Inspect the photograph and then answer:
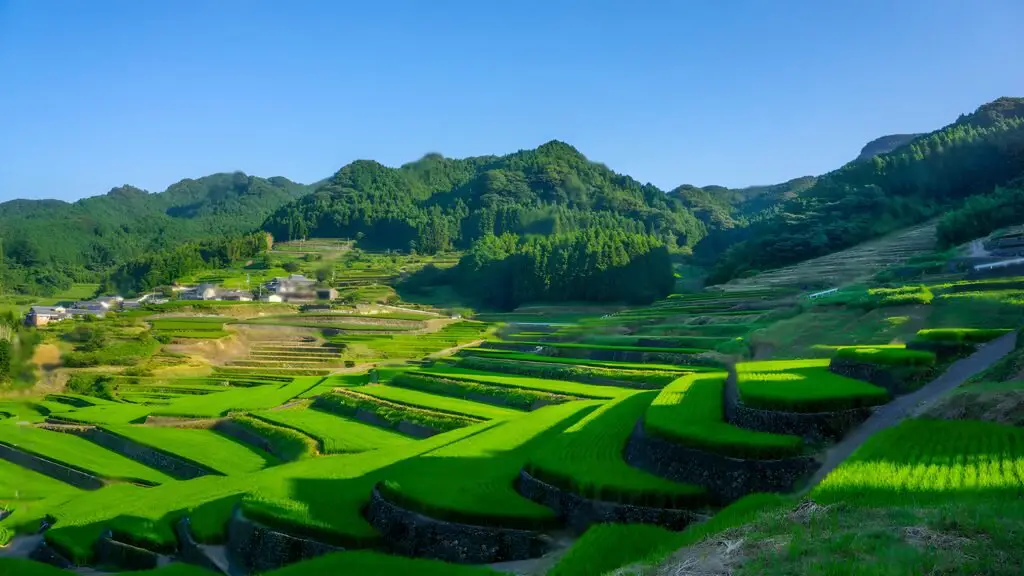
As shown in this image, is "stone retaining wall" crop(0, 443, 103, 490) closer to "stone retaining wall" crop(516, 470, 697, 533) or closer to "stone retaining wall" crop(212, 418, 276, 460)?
"stone retaining wall" crop(212, 418, 276, 460)

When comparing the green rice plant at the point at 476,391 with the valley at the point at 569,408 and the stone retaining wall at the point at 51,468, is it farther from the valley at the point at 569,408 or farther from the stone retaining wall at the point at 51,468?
the stone retaining wall at the point at 51,468

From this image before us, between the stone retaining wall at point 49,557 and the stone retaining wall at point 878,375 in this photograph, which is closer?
the stone retaining wall at point 878,375

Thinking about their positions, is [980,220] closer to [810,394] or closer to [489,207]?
[810,394]

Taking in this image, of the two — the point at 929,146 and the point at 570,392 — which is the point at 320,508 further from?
the point at 929,146

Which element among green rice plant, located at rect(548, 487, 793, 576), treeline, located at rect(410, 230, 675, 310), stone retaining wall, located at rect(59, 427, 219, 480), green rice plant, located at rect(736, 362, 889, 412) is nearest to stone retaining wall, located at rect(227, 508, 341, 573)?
green rice plant, located at rect(548, 487, 793, 576)

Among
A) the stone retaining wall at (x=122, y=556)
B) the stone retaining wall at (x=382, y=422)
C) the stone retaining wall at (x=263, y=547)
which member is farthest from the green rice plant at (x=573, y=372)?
the stone retaining wall at (x=122, y=556)

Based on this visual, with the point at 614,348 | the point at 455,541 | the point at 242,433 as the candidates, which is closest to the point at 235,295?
the point at 242,433

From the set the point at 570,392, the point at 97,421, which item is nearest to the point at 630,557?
the point at 570,392
